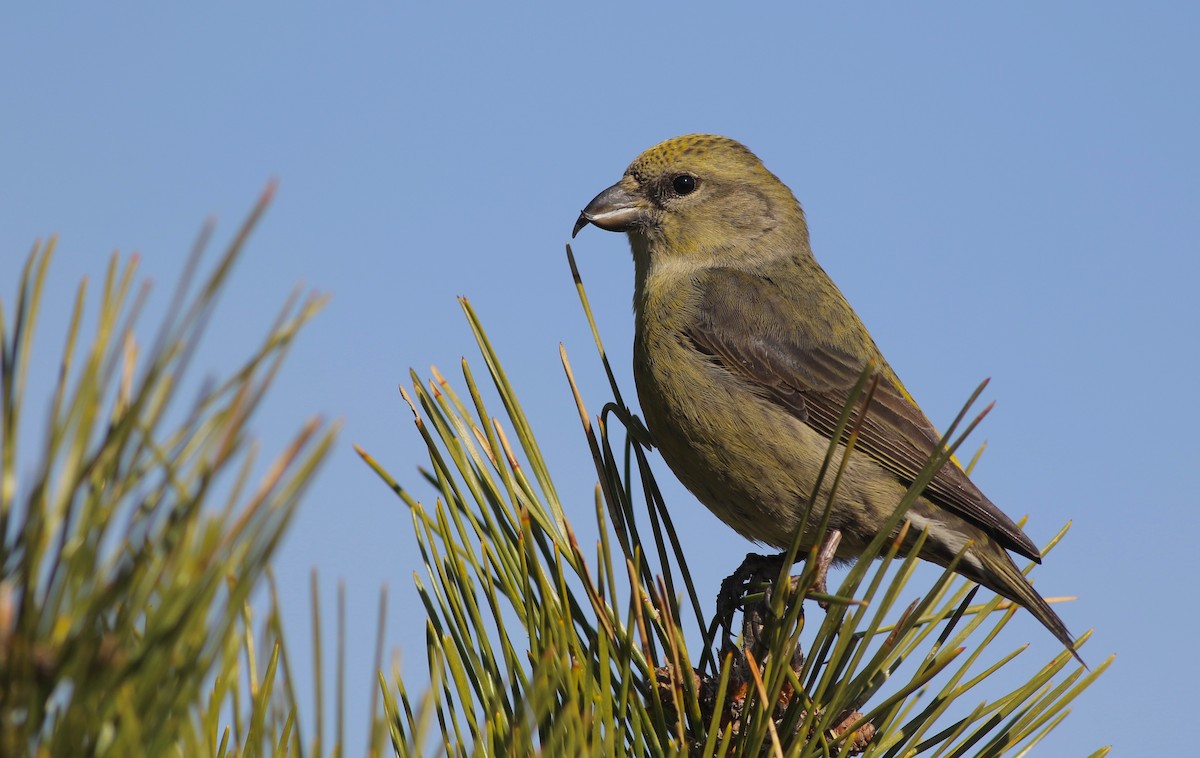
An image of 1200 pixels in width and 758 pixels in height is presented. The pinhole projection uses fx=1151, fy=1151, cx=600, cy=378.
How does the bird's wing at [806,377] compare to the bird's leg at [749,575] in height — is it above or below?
above

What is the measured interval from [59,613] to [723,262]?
485cm

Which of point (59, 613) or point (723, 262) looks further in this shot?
point (723, 262)

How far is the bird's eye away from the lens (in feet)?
19.5

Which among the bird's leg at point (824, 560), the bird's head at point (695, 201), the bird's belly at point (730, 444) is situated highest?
the bird's head at point (695, 201)

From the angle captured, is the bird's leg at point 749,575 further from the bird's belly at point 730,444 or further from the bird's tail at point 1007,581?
the bird's tail at point 1007,581

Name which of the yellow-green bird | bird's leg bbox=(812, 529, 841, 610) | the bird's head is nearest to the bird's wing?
the yellow-green bird

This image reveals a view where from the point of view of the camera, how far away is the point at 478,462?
8.79ft

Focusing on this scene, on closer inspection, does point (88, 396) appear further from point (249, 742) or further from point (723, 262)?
point (723, 262)

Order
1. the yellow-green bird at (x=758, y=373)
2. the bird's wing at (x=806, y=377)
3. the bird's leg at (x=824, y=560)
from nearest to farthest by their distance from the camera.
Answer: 1. the bird's leg at (x=824, y=560)
2. the yellow-green bird at (x=758, y=373)
3. the bird's wing at (x=806, y=377)

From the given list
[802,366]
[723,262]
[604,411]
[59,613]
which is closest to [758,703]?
[604,411]

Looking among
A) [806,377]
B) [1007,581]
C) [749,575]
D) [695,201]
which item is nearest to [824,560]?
[749,575]

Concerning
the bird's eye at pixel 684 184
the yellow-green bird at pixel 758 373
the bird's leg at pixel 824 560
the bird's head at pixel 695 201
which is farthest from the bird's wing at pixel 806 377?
the bird's leg at pixel 824 560

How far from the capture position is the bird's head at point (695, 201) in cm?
583

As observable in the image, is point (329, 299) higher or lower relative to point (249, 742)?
higher
